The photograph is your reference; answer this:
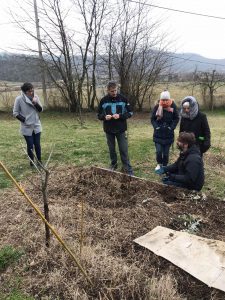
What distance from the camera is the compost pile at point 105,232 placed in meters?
2.80

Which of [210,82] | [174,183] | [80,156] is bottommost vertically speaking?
[80,156]

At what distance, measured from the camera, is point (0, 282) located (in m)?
2.96

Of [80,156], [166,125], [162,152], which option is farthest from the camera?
[80,156]

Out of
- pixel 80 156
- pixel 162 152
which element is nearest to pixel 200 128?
pixel 162 152

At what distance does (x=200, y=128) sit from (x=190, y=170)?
3.29 feet

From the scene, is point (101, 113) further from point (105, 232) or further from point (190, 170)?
point (105, 232)

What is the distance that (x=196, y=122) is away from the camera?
5125mm

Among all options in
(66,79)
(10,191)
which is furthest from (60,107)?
(10,191)

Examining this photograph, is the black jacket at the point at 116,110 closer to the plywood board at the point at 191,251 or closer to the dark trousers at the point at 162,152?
the dark trousers at the point at 162,152

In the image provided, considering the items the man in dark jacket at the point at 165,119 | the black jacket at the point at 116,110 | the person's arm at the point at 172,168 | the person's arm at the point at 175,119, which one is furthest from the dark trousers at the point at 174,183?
the black jacket at the point at 116,110

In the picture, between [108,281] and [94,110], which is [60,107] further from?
[108,281]

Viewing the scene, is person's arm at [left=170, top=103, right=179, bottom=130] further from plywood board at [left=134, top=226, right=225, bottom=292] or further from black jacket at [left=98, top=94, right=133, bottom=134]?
plywood board at [left=134, top=226, right=225, bottom=292]

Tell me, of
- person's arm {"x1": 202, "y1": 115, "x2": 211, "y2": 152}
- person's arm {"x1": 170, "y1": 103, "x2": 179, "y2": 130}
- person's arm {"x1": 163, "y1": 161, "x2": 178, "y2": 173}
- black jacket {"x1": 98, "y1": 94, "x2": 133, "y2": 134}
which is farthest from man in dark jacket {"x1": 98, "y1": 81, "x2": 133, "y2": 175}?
person's arm {"x1": 202, "y1": 115, "x2": 211, "y2": 152}

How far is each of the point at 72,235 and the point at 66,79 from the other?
586 inches
